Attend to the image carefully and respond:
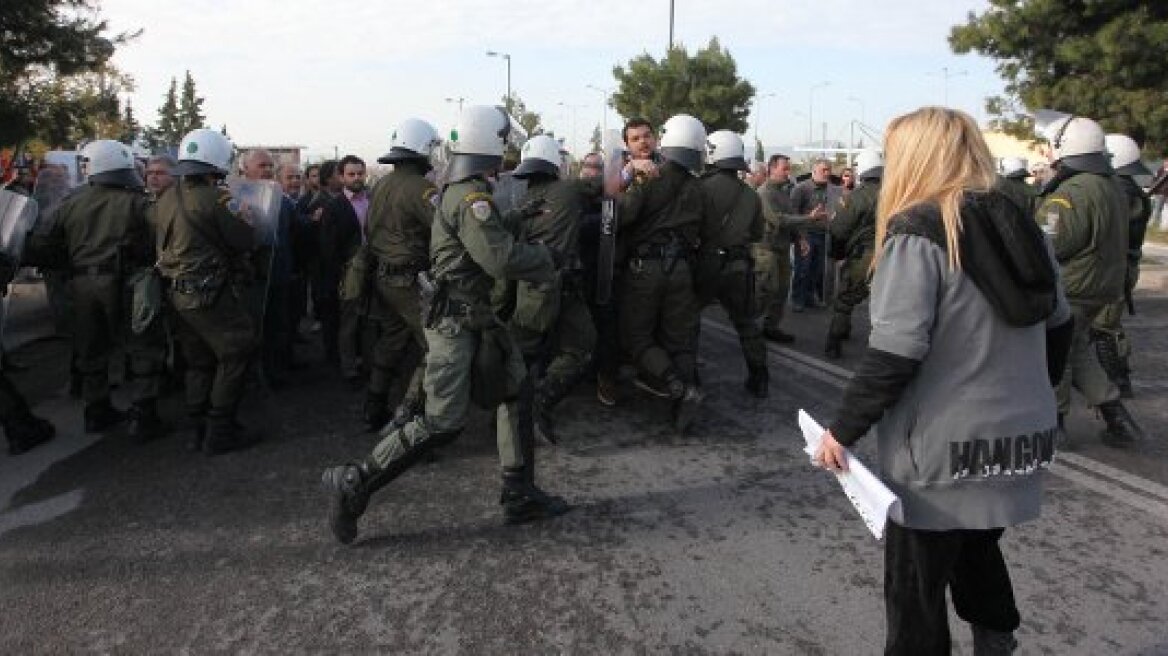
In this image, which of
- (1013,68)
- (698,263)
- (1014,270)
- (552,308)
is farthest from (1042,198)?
(1013,68)

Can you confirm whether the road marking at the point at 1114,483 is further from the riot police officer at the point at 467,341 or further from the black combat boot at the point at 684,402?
the riot police officer at the point at 467,341

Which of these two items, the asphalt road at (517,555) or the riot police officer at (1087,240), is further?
the riot police officer at (1087,240)

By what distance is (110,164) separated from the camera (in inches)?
211

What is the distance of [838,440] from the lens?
231 centimetres

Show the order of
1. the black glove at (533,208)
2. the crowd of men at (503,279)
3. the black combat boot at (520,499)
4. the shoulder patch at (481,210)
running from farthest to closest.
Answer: the black glove at (533,208)
the crowd of men at (503,279)
the black combat boot at (520,499)
the shoulder patch at (481,210)

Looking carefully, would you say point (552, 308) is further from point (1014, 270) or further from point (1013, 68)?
point (1013, 68)

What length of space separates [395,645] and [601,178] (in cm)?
392

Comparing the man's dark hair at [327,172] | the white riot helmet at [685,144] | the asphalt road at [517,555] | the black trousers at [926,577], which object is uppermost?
the white riot helmet at [685,144]

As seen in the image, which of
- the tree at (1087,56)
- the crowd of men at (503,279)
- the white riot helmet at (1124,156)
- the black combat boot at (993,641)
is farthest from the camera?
the tree at (1087,56)

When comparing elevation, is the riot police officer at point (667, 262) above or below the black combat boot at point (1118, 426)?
above

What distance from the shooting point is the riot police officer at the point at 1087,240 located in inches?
194

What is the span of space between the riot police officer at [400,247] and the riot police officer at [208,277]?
771 mm

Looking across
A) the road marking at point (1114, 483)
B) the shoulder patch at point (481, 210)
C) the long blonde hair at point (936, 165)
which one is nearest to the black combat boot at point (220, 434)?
the shoulder patch at point (481, 210)

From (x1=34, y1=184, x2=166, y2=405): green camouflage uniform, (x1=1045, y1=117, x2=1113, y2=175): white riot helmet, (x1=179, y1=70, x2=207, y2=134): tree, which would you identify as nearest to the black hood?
(x1=1045, y1=117, x2=1113, y2=175): white riot helmet
